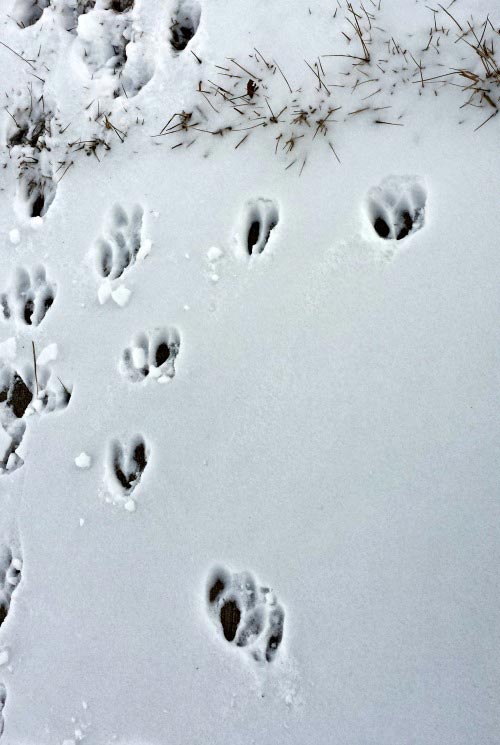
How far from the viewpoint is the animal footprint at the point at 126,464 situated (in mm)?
2193

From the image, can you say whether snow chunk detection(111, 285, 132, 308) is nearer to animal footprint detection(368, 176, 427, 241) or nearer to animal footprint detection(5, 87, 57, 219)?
animal footprint detection(5, 87, 57, 219)

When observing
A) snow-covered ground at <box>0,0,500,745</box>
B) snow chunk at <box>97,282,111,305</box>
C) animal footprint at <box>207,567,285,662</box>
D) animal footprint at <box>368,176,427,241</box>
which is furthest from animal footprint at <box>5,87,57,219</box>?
animal footprint at <box>207,567,285,662</box>

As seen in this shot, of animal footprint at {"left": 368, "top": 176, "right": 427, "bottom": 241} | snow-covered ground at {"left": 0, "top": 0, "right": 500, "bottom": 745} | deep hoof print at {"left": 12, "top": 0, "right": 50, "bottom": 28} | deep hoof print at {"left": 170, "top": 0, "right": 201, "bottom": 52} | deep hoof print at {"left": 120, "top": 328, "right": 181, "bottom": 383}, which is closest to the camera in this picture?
snow-covered ground at {"left": 0, "top": 0, "right": 500, "bottom": 745}

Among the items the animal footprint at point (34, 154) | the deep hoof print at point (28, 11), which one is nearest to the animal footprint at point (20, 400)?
the animal footprint at point (34, 154)

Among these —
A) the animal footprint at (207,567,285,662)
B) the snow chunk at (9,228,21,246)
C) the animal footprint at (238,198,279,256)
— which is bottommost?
the animal footprint at (207,567,285,662)

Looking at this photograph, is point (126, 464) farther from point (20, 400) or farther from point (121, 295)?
point (121, 295)

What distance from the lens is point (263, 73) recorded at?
7.84ft

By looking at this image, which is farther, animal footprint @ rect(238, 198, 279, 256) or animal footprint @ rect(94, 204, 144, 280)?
animal footprint @ rect(94, 204, 144, 280)

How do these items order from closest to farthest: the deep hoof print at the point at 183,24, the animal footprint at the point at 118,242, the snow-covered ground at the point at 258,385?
the snow-covered ground at the point at 258,385 → the animal footprint at the point at 118,242 → the deep hoof print at the point at 183,24

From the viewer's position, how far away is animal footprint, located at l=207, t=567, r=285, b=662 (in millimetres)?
1958

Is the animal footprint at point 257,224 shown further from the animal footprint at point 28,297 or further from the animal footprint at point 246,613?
the animal footprint at point 246,613

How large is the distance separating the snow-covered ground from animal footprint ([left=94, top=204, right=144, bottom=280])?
0.04 ft

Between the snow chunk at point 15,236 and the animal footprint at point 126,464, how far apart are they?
3.52 feet

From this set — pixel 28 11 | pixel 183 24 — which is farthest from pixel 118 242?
pixel 28 11
